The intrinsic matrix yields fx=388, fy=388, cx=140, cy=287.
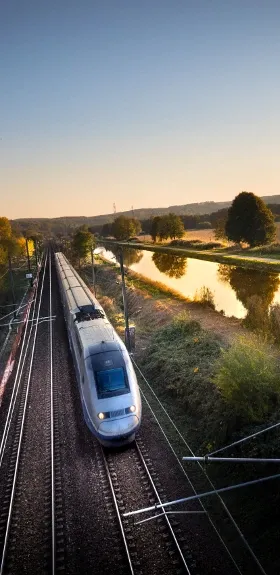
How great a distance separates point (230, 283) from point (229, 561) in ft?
133

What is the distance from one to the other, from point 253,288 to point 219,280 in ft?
31.5

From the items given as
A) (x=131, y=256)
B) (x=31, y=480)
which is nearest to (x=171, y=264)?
(x=131, y=256)

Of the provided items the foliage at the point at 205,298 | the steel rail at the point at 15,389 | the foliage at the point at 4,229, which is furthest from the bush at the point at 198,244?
the steel rail at the point at 15,389

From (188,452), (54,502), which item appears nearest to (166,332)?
(188,452)

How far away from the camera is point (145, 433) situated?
16047 mm

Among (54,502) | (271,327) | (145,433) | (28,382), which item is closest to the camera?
(54,502)

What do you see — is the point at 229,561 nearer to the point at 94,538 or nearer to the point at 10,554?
the point at 94,538

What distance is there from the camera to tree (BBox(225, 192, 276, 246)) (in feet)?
200

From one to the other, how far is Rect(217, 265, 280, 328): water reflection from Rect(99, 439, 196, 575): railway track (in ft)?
54.4

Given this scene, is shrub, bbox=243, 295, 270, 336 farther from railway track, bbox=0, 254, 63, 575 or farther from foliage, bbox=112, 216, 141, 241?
foliage, bbox=112, 216, 141, 241

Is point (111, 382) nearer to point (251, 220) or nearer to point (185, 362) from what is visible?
point (185, 362)

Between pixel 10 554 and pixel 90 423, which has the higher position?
pixel 90 423

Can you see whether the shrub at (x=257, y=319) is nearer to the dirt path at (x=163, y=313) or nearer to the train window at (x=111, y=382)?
the dirt path at (x=163, y=313)

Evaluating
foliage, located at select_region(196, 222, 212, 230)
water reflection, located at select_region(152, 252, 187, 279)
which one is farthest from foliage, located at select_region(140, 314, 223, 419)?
foliage, located at select_region(196, 222, 212, 230)
